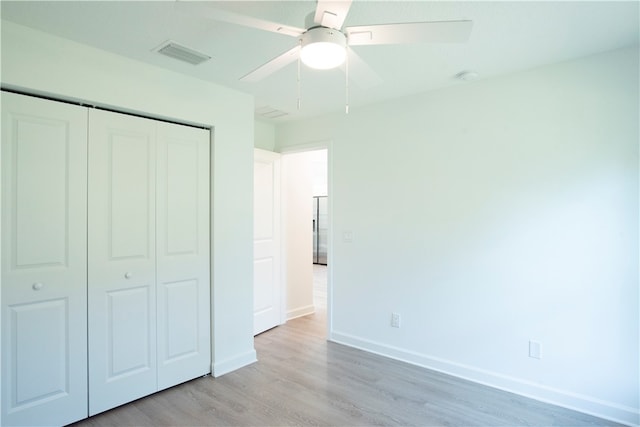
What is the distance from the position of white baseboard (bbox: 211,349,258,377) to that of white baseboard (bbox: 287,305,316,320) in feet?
4.22

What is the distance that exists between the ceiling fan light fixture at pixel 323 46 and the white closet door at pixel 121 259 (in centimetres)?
158

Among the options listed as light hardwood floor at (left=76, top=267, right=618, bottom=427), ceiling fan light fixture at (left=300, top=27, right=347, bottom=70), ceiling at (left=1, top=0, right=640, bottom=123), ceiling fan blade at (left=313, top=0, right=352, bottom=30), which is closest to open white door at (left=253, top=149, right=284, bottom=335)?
light hardwood floor at (left=76, top=267, right=618, bottom=427)

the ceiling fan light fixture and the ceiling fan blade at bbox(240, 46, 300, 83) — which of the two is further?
the ceiling fan blade at bbox(240, 46, 300, 83)

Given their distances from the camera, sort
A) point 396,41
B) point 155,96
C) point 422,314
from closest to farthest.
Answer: point 396,41 → point 155,96 → point 422,314

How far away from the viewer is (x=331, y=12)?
1.45 metres

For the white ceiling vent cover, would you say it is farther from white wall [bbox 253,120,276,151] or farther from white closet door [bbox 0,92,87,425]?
white wall [bbox 253,120,276,151]

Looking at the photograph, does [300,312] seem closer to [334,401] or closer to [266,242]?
[266,242]

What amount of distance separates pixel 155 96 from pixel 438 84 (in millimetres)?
2232

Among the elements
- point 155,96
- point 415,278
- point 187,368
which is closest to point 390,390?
point 415,278

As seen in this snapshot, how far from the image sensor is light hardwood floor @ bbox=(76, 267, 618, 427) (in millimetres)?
2373

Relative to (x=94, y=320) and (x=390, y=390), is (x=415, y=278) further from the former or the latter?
(x=94, y=320)

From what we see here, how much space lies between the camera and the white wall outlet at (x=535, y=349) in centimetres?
266

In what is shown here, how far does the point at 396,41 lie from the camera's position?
157 centimetres

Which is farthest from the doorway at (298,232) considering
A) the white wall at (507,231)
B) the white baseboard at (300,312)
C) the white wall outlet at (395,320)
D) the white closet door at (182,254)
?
the white closet door at (182,254)
